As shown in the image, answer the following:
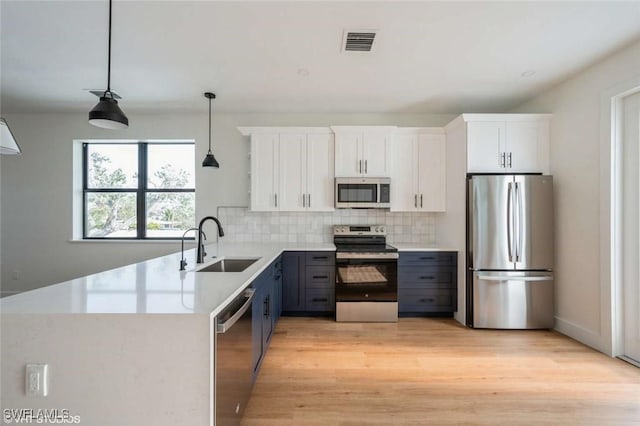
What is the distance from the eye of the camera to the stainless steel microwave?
12.1ft

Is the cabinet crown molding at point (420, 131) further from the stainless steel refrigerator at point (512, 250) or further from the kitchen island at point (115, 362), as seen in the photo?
the kitchen island at point (115, 362)

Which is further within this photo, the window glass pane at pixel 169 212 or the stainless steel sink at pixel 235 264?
the window glass pane at pixel 169 212

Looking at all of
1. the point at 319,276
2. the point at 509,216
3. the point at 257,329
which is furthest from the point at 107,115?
the point at 509,216

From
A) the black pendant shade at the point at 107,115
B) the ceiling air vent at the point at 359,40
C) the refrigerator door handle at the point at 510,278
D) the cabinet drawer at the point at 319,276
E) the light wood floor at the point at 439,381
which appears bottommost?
the light wood floor at the point at 439,381

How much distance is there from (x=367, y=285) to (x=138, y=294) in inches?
100

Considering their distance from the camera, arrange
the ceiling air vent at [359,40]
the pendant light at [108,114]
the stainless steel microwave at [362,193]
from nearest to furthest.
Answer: the pendant light at [108,114], the ceiling air vent at [359,40], the stainless steel microwave at [362,193]

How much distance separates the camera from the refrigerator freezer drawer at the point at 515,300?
3.13 m

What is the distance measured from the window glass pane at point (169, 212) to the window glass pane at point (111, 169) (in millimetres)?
412

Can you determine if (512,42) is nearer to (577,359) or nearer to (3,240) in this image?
(577,359)

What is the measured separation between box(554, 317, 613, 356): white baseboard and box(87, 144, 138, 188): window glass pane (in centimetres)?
572

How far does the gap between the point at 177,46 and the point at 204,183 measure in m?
2.04

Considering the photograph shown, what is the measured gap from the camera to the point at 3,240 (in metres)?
4.05

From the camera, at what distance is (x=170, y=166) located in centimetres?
425

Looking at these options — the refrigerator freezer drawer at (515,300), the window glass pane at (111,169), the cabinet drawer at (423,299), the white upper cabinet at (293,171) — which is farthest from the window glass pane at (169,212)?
the refrigerator freezer drawer at (515,300)
